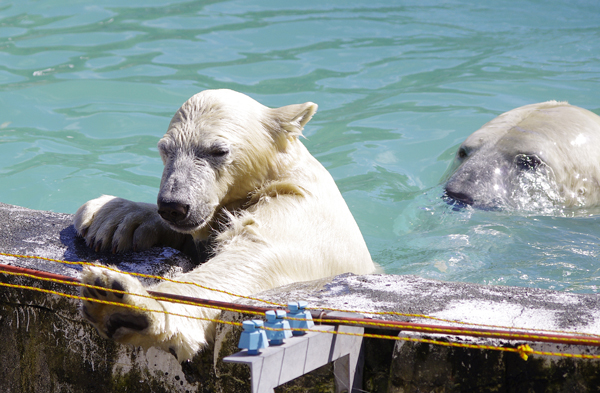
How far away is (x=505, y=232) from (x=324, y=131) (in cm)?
359

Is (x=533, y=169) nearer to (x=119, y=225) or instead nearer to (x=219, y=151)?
(x=219, y=151)

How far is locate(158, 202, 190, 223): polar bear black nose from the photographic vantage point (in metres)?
→ 3.02

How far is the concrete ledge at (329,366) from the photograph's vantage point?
1.93 m

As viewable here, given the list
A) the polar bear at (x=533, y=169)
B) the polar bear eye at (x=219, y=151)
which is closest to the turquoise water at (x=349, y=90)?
the polar bear at (x=533, y=169)

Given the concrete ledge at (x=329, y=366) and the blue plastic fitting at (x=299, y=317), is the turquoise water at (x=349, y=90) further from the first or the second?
the blue plastic fitting at (x=299, y=317)

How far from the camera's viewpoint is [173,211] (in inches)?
119

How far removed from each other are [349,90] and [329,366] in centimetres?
729

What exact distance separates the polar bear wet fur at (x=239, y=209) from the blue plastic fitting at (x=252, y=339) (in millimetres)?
773

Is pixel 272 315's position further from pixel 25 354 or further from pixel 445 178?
pixel 445 178

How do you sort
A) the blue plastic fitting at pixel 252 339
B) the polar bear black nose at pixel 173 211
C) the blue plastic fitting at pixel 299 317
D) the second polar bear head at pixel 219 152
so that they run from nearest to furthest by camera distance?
1. the blue plastic fitting at pixel 252 339
2. the blue plastic fitting at pixel 299 317
3. the polar bear black nose at pixel 173 211
4. the second polar bear head at pixel 219 152

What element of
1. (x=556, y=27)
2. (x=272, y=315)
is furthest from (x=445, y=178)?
(x=556, y=27)

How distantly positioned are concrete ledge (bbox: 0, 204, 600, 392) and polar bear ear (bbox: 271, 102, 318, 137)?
0.97 metres

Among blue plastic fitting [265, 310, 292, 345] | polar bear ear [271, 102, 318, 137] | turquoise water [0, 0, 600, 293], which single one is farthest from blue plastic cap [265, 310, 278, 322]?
turquoise water [0, 0, 600, 293]

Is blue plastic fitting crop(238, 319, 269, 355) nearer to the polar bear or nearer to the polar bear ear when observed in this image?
the polar bear ear
